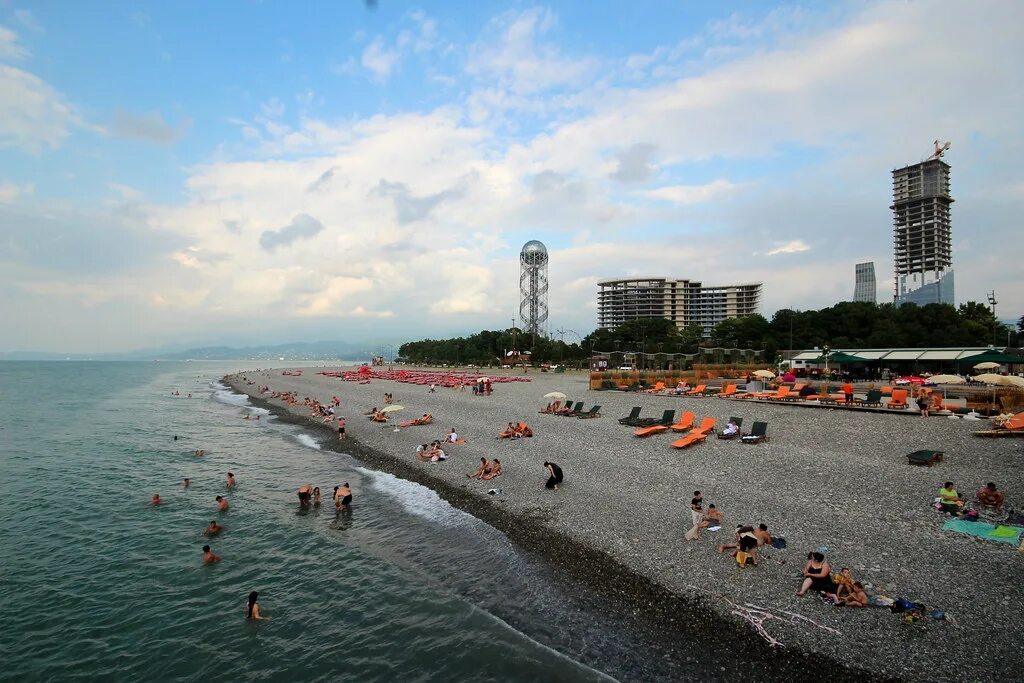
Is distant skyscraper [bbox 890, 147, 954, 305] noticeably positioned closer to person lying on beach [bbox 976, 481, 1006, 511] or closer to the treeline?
the treeline

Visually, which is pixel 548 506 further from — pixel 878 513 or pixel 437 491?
pixel 878 513

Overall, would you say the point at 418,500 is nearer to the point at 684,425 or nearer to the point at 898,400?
the point at 684,425

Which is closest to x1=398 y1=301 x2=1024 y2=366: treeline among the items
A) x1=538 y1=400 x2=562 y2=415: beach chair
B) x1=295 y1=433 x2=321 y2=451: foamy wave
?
x1=538 y1=400 x2=562 y2=415: beach chair

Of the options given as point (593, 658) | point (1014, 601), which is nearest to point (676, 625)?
point (593, 658)

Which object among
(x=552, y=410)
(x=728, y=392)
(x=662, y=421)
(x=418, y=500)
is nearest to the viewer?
(x=418, y=500)

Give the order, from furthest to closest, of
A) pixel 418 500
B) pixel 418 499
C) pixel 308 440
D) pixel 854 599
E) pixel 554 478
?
pixel 308 440, pixel 418 499, pixel 418 500, pixel 554 478, pixel 854 599

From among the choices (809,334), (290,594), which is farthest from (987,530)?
(809,334)
